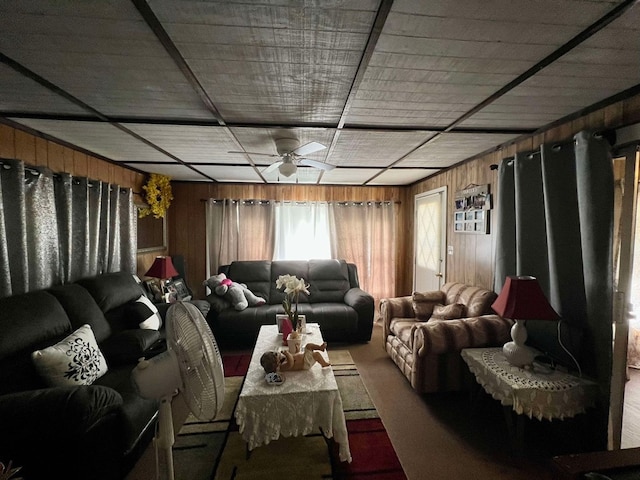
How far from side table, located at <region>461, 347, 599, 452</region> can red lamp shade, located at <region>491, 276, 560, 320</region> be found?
0.36 meters

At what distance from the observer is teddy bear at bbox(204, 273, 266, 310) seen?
339 cm

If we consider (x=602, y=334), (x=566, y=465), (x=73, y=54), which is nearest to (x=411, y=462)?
(x=566, y=465)

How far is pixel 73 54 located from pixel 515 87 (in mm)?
2115

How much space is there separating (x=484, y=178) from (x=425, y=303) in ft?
4.68

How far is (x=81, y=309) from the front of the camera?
2.03m

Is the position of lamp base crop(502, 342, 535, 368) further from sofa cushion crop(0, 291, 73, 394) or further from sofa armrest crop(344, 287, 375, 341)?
sofa cushion crop(0, 291, 73, 394)

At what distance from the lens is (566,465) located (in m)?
1.01

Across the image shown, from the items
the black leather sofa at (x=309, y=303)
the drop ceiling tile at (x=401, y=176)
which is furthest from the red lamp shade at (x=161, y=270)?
the drop ceiling tile at (x=401, y=176)

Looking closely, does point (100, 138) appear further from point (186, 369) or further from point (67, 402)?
point (186, 369)

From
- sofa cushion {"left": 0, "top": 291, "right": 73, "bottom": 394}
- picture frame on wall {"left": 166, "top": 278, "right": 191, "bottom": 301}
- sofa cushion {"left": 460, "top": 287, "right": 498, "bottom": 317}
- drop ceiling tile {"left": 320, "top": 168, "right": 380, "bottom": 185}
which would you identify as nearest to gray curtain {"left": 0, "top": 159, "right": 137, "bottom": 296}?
sofa cushion {"left": 0, "top": 291, "right": 73, "bottom": 394}

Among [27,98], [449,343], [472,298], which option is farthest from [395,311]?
[27,98]

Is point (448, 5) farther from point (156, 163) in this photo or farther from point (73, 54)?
point (156, 163)

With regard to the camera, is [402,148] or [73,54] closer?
[73,54]

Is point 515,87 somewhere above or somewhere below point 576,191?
above
